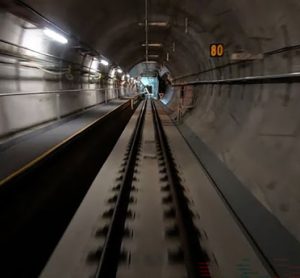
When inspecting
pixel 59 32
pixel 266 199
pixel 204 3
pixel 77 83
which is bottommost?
pixel 266 199

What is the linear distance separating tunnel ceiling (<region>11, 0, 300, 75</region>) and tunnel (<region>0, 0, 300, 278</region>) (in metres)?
0.04

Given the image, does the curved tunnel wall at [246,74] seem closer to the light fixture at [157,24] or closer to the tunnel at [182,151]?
the tunnel at [182,151]

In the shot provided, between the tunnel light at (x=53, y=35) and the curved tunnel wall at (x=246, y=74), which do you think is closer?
the curved tunnel wall at (x=246, y=74)

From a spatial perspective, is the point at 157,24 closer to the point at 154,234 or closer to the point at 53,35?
the point at 53,35

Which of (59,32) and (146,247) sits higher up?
(59,32)

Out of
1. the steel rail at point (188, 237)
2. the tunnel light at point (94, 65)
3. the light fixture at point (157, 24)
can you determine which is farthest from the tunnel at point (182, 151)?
the tunnel light at point (94, 65)

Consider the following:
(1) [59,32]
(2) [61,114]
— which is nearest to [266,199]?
(1) [59,32]

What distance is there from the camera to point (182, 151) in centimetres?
988

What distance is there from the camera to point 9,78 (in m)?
8.35

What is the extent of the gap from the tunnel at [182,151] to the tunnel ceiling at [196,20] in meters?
0.04

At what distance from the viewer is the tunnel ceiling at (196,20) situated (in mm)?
5090

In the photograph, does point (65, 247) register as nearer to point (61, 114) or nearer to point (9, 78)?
point (9, 78)

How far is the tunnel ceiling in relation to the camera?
16.7ft

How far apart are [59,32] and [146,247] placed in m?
7.06
